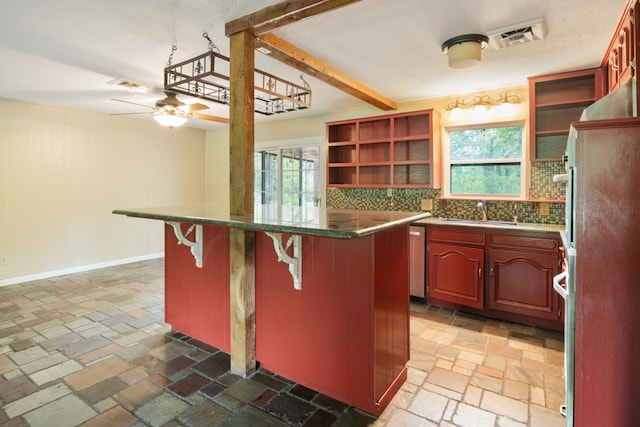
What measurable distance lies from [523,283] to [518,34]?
6.76 feet

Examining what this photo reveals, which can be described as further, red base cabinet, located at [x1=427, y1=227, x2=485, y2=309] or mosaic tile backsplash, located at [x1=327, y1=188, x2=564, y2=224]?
mosaic tile backsplash, located at [x1=327, y1=188, x2=564, y2=224]

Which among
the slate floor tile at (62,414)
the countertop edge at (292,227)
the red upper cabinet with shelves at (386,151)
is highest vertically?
the red upper cabinet with shelves at (386,151)

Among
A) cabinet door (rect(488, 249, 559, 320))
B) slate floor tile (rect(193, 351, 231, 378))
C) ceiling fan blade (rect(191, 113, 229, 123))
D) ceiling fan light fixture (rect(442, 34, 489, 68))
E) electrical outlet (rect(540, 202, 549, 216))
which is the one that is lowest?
slate floor tile (rect(193, 351, 231, 378))

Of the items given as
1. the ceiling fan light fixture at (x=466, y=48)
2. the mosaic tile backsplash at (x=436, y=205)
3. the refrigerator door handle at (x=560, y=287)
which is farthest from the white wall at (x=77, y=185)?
the refrigerator door handle at (x=560, y=287)

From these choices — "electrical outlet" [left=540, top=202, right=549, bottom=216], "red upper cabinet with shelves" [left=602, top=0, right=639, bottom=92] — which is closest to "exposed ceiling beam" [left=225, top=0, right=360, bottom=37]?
"red upper cabinet with shelves" [left=602, top=0, right=639, bottom=92]

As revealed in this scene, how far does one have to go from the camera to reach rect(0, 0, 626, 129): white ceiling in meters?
2.12

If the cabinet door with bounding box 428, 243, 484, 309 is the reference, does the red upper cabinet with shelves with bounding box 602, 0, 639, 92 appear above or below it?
above

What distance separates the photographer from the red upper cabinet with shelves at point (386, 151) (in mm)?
3982

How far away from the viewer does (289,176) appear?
5.55m

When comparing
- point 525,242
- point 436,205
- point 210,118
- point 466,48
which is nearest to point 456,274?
point 525,242

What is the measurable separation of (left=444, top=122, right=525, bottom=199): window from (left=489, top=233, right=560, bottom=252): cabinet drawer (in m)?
0.79

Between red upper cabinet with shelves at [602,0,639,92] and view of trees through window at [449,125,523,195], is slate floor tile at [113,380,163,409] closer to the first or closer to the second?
red upper cabinet with shelves at [602,0,639,92]

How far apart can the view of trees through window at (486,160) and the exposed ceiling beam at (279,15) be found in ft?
8.63

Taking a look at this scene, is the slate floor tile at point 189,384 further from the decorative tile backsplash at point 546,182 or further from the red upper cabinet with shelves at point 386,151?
the decorative tile backsplash at point 546,182
